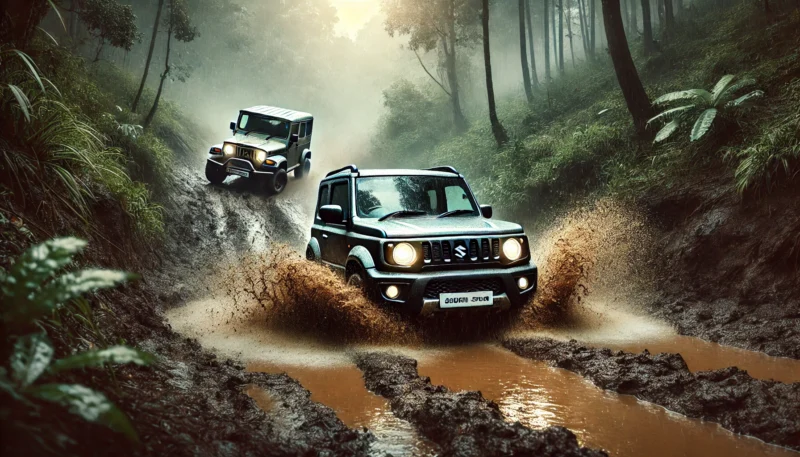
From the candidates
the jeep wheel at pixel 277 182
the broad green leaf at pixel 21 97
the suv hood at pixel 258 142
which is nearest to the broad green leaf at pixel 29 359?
the broad green leaf at pixel 21 97

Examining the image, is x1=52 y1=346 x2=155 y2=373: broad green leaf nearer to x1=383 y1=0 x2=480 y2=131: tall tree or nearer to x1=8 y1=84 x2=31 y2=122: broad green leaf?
x1=8 y1=84 x2=31 y2=122: broad green leaf

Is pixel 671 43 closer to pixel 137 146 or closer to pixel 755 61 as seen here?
pixel 755 61

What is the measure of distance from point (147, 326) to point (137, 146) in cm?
909

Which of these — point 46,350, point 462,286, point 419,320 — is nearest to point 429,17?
point 462,286

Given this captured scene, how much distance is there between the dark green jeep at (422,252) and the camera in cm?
669

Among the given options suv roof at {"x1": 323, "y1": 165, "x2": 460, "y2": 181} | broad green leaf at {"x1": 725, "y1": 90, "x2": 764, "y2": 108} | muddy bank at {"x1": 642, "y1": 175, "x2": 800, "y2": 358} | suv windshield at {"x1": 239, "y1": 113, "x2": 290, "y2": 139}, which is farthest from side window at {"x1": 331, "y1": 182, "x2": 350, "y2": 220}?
suv windshield at {"x1": 239, "y1": 113, "x2": 290, "y2": 139}

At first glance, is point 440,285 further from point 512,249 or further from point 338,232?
point 338,232

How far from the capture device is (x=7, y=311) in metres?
2.38

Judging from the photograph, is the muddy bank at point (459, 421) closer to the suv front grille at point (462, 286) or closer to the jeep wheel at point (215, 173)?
the suv front grille at point (462, 286)

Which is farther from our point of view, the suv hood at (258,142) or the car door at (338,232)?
the suv hood at (258,142)

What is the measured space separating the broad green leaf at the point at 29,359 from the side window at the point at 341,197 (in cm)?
562

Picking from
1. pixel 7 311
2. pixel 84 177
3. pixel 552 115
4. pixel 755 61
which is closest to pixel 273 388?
pixel 7 311

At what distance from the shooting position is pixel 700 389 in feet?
15.3

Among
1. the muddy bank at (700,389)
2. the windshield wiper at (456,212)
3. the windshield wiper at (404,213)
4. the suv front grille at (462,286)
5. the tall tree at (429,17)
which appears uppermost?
the tall tree at (429,17)
